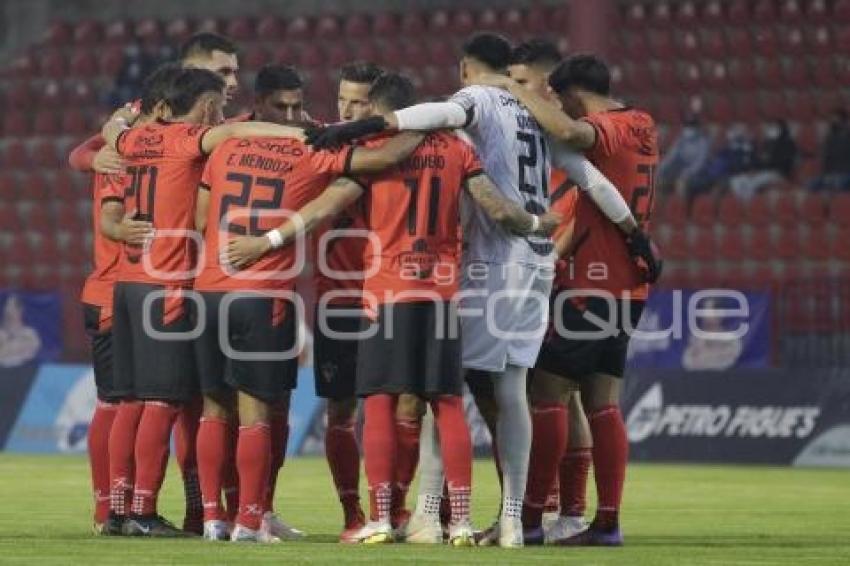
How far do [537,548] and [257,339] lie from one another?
1.51 metres

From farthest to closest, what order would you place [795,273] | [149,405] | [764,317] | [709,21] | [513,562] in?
[709,21] → [795,273] → [764,317] → [149,405] → [513,562]

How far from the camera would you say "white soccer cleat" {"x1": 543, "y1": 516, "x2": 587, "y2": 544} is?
10156mm

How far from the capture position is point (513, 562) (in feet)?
28.2

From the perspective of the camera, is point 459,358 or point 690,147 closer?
point 459,358

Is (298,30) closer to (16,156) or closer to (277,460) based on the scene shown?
(16,156)

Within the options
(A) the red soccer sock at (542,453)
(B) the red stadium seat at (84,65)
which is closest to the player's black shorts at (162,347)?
(A) the red soccer sock at (542,453)

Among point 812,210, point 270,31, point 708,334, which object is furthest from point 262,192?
point 270,31

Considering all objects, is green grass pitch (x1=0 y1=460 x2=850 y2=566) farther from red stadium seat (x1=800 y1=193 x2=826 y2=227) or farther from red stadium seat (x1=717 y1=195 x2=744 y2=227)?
red stadium seat (x1=717 y1=195 x2=744 y2=227)

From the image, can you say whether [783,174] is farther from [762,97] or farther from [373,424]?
[373,424]

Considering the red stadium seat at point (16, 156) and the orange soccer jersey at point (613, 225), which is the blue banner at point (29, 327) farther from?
the orange soccer jersey at point (613, 225)

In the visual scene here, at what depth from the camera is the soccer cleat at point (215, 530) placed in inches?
386

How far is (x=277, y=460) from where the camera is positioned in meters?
10.5

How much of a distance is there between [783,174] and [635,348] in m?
4.44

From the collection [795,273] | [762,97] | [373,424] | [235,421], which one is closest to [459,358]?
[373,424]
